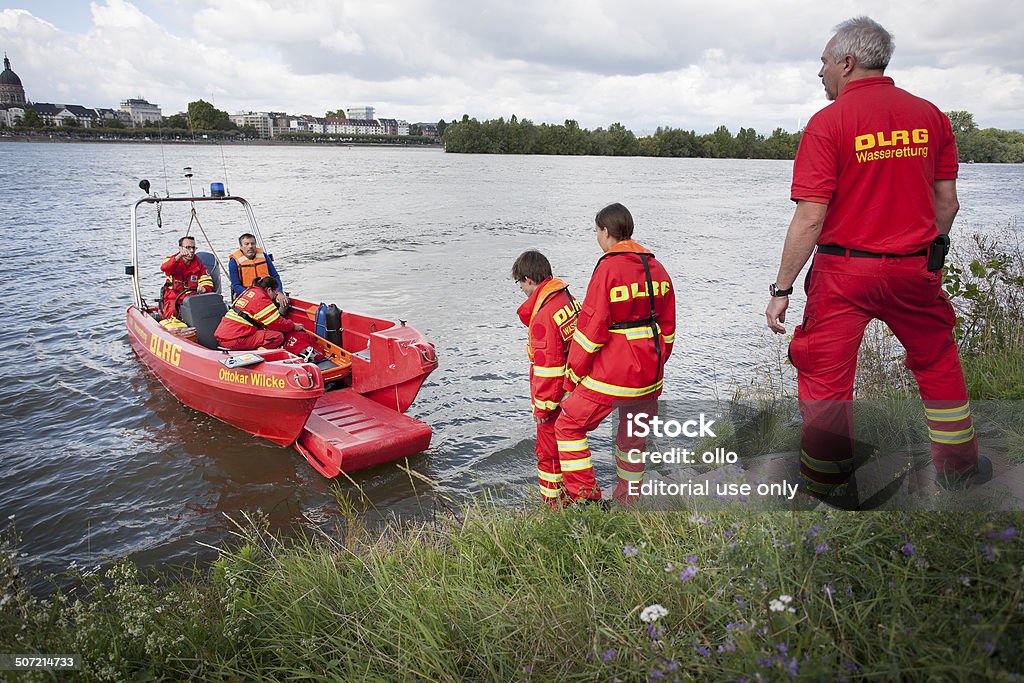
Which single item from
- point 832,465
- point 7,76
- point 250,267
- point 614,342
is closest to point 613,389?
point 614,342

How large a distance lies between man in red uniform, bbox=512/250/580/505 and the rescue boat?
2201 millimetres

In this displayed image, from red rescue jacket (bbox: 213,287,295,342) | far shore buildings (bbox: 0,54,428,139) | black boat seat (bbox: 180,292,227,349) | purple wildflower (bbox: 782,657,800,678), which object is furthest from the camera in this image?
far shore buildings (bbox: 0,54,428,139)

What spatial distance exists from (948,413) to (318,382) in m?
4.45

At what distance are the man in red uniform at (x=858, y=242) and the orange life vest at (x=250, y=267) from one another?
649 cm

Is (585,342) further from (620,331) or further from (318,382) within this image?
(318,382)

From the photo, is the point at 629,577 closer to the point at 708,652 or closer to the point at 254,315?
the point at 708,652

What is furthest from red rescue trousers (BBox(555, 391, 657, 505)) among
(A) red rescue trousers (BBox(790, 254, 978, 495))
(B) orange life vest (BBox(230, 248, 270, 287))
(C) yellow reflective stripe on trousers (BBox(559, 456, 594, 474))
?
(B) orange life vest (BBox(230, 248, 270, 287))

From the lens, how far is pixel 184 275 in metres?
8.55

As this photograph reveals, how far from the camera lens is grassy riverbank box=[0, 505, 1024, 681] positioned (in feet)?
5.20

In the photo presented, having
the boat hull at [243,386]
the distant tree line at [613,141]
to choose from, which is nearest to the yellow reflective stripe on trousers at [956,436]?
the boat hull at [243,386]

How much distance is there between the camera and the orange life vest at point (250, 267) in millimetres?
7742

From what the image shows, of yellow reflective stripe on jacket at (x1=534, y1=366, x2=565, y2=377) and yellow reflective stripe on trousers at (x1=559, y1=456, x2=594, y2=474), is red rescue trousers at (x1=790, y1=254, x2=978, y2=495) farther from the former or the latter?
yellow reflective stripe on jacket at (x1=534, y1=366, x2=565, y2=377)

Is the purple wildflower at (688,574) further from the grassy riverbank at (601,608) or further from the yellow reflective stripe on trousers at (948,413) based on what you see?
the yellow reflective stripe on trousers at (948,413)

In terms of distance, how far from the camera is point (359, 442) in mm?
5586
